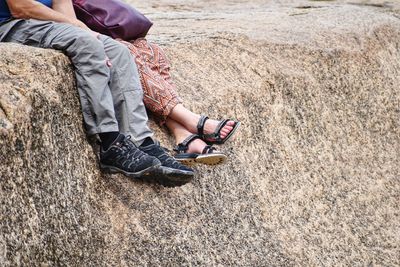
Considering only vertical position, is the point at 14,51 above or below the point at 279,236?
above

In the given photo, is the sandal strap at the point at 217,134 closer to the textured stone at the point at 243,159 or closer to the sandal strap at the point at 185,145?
the sandal strap at the point at 185,145

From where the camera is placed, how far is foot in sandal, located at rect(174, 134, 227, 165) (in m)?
5.07

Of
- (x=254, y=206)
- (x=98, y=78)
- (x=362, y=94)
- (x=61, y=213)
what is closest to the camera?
(x=61, y=213)

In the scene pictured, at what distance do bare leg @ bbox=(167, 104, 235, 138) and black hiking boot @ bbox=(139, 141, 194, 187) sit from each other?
534mm

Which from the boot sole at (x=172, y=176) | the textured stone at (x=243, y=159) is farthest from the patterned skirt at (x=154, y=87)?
the boot sole at (x=172, y=176)

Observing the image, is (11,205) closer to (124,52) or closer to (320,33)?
(124,52)

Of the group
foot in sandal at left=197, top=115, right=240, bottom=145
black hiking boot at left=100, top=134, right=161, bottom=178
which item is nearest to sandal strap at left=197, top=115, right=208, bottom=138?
foot in sandal at left=197, top=115, right=240, bottom=145

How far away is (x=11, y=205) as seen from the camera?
3971 mm

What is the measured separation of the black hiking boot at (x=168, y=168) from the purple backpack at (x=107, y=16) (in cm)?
101

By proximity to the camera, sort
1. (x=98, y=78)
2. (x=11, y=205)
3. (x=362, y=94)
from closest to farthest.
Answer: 1. (x=11, y=205)
2. (x=98, y=78)
3. (x=362, y=94)

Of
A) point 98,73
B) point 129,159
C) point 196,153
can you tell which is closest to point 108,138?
point 129,159

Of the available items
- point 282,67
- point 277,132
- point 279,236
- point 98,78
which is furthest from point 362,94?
point 98,78

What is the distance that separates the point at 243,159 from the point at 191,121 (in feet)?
2.43

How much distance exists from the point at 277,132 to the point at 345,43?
Result: 2080 mm
